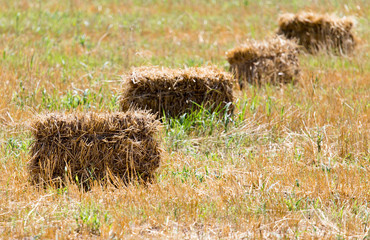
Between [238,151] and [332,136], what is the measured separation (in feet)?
4.09

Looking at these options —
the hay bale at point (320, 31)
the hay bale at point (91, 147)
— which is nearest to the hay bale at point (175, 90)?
the hay bale at point (91, 147)

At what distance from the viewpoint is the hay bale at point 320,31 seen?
1065 cm

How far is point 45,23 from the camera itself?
12.0 meters

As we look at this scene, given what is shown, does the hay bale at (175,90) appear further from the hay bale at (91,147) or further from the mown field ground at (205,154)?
the hay bale at (91,147)

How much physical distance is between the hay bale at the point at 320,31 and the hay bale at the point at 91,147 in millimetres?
6483

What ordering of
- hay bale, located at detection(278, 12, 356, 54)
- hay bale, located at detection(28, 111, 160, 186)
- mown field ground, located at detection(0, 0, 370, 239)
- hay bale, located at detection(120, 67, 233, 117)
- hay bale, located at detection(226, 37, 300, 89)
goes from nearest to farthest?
mown field ground, located at detection(0, 0, 370, 239)
hay bale, located at detection(28, 111, 160, 186)
hay bale, located at detection(120, 67, 233, 117)
hay bale, located at detection(226, 37, 300, 89)
hay bale, located at detection(278, 12, 356, 54)

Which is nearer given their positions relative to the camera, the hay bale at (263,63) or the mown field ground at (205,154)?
the mown field ground at (205,154)

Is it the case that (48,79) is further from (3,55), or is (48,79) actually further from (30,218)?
(30,218)

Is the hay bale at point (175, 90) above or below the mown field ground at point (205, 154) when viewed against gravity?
above

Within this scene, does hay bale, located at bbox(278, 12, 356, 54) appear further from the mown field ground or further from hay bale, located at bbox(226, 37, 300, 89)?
hay bale, located at bbox(226, 37, 300, 89)

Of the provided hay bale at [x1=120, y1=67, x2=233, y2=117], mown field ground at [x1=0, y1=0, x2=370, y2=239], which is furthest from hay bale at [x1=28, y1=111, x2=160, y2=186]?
hay bale at [x1=120, y1=67, x2=233, y2=117]

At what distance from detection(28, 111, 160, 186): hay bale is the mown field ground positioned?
23cm

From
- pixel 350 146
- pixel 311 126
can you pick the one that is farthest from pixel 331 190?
pixel 311 126

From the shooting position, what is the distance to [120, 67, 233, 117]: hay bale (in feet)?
21.2
